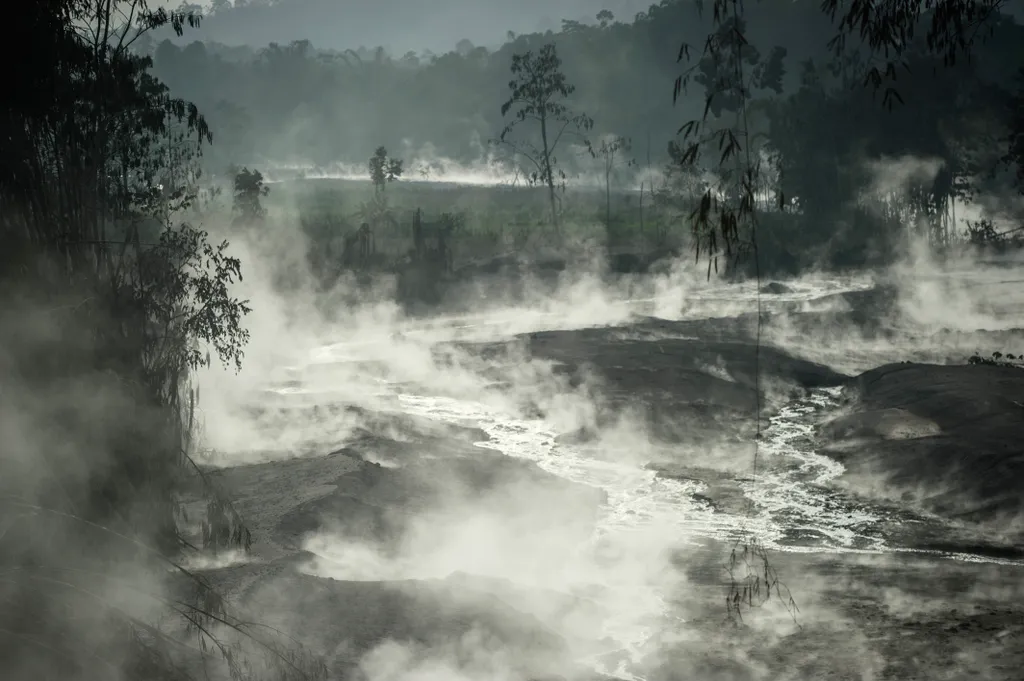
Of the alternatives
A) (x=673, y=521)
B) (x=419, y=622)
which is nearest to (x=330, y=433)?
(x=673, y=521)

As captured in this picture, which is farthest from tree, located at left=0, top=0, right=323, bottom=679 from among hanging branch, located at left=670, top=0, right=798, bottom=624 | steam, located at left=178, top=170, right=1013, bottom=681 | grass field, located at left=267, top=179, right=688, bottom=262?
grass field, located at left=267, top=179, right=688, bottom=262

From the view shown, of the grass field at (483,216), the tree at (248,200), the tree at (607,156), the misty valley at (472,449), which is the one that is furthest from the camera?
the tree at (607,156)

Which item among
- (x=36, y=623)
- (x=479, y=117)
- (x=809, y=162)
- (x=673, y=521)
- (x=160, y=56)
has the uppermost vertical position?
(x=160, y=56)

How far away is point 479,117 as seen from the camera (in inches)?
4437

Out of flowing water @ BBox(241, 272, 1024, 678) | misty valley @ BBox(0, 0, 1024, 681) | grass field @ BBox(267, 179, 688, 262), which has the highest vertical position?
grass field @ BBox(267, 179, 688, 262)

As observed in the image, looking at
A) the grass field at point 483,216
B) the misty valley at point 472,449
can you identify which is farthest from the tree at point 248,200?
the misty valley at point 472,449

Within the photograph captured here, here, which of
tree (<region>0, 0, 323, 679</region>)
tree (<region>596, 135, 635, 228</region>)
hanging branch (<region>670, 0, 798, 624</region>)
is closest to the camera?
hanging branch (<region>670, 0, 798, 624</region>)

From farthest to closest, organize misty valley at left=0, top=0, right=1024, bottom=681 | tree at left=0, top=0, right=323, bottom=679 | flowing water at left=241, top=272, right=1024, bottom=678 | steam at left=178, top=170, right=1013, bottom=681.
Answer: flowing water at left=241, top=272, right=1024, bottom=678 < steam at left=178, top=170, right=1013, bottom=681 < misty valley at left=0, top=0, right=1024, bottom=681 < tree at left=0, top=0, right=323, bottom=679

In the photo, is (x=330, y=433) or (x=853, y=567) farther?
(x=330, y=433)

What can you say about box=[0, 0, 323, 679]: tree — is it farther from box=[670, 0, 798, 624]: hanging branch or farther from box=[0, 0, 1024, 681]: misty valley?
box=[670, 0, 798, 624]: hanging branch

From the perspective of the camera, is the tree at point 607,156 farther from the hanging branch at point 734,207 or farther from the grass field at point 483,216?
the hanging branch at point 734,207

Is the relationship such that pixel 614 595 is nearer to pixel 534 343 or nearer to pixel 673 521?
pixel 673 521

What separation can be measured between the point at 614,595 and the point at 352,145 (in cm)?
11189

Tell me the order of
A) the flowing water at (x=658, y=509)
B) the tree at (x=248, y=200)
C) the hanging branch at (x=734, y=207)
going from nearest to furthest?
the hanging branch at (x=734, y=207) < the flowing water at (x=658, y=509) < the tree at (x=248, y=200)
